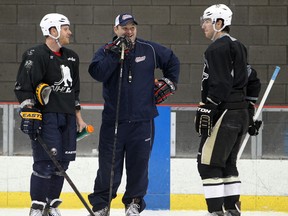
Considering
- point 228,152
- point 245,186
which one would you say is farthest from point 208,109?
point 245,186

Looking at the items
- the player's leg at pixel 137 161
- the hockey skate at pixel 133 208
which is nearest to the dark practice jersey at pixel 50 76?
the player's leg at pixel 137 161

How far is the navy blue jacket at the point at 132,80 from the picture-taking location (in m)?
4.91

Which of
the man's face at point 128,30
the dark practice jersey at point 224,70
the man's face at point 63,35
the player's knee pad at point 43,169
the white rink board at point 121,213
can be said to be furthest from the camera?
the white rink board at point 121,213

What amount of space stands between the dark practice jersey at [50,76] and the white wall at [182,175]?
1381 mm

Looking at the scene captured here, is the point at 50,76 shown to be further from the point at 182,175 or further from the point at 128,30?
the point at 182,175

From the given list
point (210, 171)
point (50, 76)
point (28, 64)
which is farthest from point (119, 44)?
point (210, 171)

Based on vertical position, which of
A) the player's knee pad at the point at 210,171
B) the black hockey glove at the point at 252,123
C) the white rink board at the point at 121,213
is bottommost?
the white rink board at the point at 121,213

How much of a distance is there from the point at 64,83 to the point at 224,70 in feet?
3.18

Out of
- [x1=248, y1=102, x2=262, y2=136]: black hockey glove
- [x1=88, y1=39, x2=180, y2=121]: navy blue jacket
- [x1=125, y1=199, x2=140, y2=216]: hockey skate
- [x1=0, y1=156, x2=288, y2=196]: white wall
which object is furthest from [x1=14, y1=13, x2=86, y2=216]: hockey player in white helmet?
[x1=0, y1=156, x2=288, y2=196]: white wall

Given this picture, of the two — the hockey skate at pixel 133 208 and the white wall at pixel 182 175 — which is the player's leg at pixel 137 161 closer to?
the hockey skate at pixel 133 208

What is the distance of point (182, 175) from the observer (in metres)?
6.20

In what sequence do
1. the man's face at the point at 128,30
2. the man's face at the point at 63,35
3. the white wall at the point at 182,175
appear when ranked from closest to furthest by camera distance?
the man's face at the point at 63,35 → the man's face at the point at 128,30 → the white wall at the point at 182,175

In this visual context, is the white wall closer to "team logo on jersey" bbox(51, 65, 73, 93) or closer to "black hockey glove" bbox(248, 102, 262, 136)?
"black hockey glove" bbox(248, 102, 262, 136)

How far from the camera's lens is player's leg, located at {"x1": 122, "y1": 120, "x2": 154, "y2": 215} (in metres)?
4.96
